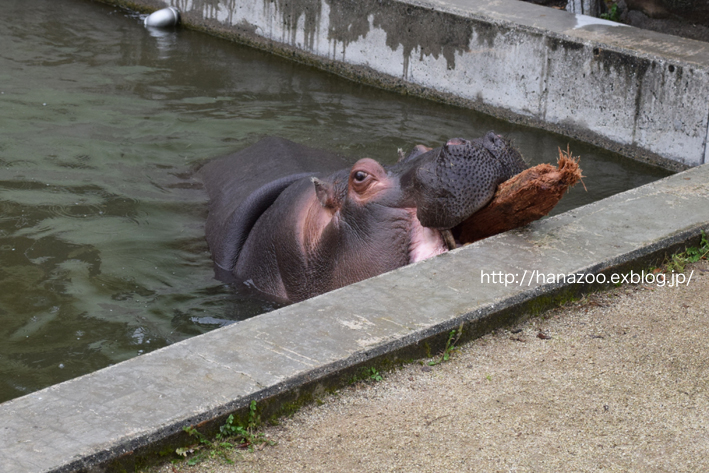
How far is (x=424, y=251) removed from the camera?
3344mm

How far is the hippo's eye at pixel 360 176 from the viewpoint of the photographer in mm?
3391

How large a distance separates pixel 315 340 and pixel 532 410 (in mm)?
679

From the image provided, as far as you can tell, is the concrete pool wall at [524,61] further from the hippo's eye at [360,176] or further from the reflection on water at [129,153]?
the hippo's eye at [360,176]

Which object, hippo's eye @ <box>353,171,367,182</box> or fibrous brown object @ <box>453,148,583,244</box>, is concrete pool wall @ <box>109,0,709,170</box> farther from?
hippo's eye @ <box>353,171,367,182</box>

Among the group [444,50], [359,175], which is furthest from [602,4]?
[359,175]

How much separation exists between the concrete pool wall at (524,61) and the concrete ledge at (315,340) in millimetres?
2441

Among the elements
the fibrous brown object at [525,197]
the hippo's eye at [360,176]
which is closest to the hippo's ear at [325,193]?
the hippo's eye at [360,176]

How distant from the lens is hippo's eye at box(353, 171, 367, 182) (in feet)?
11.1

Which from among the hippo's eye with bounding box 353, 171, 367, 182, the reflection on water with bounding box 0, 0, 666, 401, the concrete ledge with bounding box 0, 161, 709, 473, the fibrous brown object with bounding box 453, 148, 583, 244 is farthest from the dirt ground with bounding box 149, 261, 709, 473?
the reflection on water with bounding box 0, 0, 666, 401

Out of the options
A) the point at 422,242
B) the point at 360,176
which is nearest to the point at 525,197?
the point at 422,242

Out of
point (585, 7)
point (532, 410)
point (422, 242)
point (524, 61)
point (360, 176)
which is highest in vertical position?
point (585, 7)

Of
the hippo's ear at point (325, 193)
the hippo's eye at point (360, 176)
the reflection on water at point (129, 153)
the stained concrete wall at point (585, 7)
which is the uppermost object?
the stained concrete wall at point (585, 7)

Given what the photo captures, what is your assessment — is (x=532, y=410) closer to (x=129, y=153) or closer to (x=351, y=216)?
(x=351, y=216)

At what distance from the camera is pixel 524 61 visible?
6660mm
